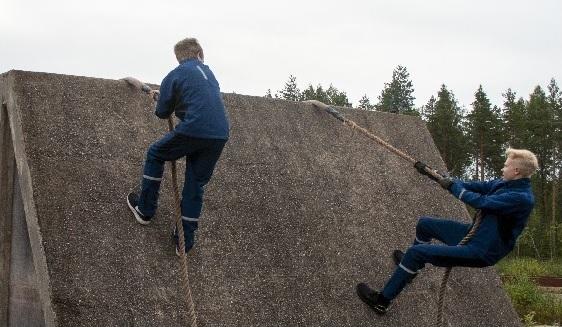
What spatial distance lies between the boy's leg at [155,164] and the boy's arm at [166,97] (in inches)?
7.5

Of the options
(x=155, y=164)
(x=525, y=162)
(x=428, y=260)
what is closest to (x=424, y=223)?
(x=428, y=260)

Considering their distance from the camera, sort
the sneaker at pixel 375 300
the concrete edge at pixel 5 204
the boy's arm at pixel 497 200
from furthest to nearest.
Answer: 1. the sneaker at pixel 375 300
2. the concrete edge at pixel 5 204
3. the boy's arm at pixel 497 200

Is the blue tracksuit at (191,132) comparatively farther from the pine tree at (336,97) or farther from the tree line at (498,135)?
the pine tree at (336,97)

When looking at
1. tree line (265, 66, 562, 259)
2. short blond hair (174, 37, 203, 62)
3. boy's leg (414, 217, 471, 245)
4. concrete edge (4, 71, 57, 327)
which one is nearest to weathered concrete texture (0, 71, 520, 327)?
concrete edge (4, 71, 57, 327)

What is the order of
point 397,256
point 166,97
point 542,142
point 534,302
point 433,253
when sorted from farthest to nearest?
point 542,142 → point 534,302 → point 397,256 → point 433,253 → point 166,97

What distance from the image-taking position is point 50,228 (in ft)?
17.0

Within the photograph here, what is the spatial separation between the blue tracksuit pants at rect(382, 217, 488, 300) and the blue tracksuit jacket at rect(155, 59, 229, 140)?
183 centimetres

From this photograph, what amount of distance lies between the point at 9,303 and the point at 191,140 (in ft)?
6.87

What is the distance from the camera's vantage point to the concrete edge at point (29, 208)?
4.88m

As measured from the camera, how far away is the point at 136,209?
18.5 feet

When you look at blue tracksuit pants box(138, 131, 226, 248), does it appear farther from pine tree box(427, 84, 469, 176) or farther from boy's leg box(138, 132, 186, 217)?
pine tree box(427, 84, 469, 176)

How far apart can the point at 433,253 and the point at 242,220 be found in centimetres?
158

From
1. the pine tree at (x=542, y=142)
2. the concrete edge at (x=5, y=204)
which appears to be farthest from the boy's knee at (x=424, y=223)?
the pine tree at (x=542, y=142)

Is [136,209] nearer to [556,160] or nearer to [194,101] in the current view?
[194,101]
